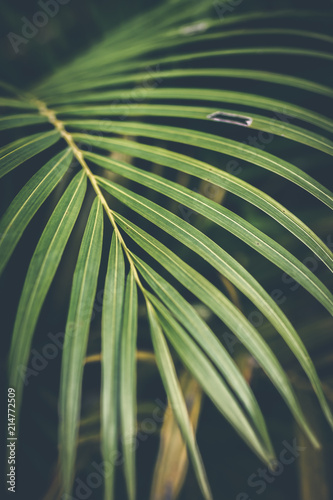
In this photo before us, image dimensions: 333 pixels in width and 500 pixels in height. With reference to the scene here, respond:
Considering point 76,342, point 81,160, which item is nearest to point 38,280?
point 76,342

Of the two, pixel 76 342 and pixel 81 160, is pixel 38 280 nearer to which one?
pixel 76 342

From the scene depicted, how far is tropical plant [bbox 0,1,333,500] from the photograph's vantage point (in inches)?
13.1

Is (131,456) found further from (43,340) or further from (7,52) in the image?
(7,52)

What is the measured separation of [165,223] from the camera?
436mm

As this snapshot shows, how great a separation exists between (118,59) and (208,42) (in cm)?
24

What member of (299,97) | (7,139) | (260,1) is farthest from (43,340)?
(260,1)

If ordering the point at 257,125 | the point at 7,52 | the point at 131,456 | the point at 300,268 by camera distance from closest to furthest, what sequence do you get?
the point at 131,456, the point at 300,268, the point at 257,125, the point at 7,52

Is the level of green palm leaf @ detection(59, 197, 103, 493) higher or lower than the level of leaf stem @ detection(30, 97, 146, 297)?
lower

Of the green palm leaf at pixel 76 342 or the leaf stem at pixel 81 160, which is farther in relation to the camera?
the leaf stem at pixel 81 160

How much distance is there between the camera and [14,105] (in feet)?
2.04

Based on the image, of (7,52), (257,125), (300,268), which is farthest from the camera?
(7,52)

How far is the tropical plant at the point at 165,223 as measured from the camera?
0.33 meters

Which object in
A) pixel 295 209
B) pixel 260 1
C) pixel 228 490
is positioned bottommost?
pixel 228 490

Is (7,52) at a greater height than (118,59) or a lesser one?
greater
